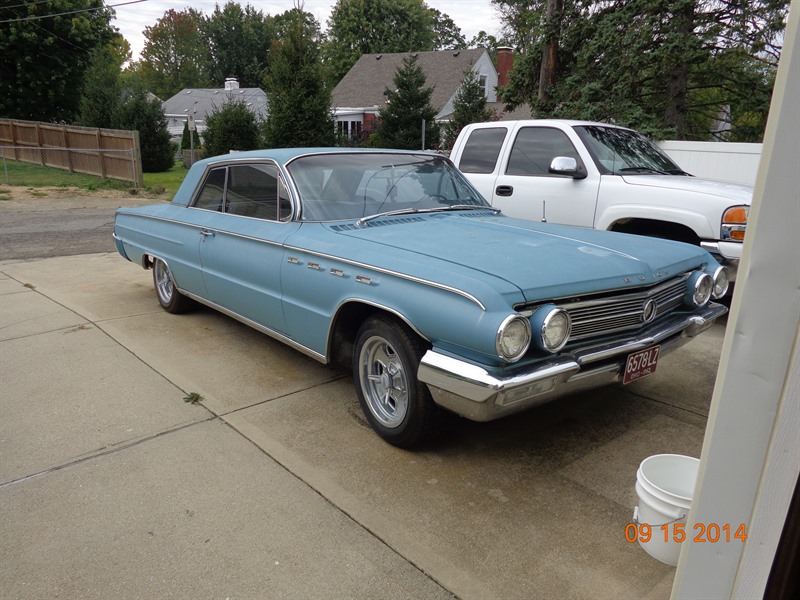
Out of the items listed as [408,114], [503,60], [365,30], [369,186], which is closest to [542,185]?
[369,186]

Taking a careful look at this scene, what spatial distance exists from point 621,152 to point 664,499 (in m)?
4.89

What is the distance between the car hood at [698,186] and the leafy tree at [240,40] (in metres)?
68.6

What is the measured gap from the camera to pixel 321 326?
3701 millimetres

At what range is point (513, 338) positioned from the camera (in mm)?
2729

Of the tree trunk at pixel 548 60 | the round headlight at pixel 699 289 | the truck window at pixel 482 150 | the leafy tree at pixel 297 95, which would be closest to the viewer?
the round headlight at pixel 699 289

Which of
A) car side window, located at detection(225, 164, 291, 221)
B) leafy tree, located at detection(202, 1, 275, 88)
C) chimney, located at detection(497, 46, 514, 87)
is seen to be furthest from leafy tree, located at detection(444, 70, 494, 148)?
leafy tree, located at detection(202, 1, 275, 88)

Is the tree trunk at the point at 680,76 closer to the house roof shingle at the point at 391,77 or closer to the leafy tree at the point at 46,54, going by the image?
the house roof shingle at the point at 391,77

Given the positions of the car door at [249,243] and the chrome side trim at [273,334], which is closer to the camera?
the chrome side trim at [273,334]

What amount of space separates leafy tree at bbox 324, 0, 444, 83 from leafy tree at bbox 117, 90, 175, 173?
29.4m

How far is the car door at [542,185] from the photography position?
602 centimetres

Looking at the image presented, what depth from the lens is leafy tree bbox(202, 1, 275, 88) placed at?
6806 cm

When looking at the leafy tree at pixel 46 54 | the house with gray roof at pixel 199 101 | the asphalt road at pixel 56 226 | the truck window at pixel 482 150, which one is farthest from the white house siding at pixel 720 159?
the house with gray roof at pixel 199 101

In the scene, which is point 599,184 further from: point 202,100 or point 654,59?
point 202,100

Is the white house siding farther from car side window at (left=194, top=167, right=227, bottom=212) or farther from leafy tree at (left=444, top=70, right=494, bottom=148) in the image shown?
leafy tree at (left=444, top=70, right=494, bottom=148)
